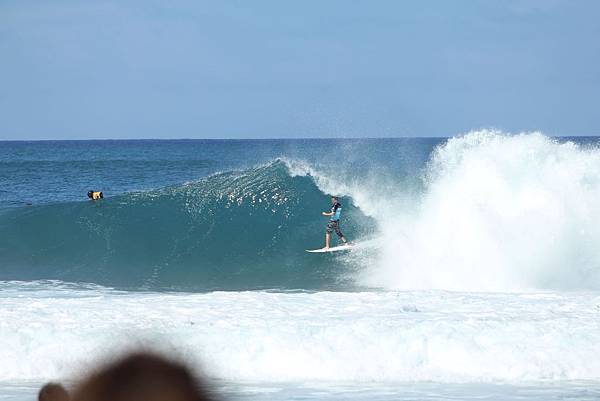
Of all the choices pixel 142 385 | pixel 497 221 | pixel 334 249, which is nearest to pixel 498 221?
pixel 497 221

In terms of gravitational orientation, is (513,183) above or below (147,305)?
above

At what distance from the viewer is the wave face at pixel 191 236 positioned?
15938 millimetres

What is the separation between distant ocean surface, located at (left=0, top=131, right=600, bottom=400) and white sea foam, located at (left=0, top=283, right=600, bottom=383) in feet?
0.08

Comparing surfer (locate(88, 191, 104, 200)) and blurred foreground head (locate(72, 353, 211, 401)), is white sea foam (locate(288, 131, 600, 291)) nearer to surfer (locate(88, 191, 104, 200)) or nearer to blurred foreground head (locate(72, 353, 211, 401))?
surfer (locate(88, 191, 104, 200))

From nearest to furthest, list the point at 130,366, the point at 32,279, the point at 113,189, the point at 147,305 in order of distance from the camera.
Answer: the point at 130,366 → the point at 147,305 → the point at 32,279 → the point at 113,189

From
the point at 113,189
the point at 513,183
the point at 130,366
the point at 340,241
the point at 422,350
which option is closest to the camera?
the point at 130,366

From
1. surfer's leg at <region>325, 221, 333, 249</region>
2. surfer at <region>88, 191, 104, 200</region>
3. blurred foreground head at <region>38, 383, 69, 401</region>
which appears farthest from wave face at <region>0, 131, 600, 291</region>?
blurred foreground head at <region>38, 383, 69, 401</region>

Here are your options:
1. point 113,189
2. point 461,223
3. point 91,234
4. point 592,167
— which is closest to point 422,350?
point 461,223

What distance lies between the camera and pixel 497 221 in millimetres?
16016

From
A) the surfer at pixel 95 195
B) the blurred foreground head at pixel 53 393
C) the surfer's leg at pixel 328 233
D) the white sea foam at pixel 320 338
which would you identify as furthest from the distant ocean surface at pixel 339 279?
the blurred foreground head at pixel 53 393

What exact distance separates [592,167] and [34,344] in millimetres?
12499

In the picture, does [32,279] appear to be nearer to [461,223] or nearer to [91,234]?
[91,234]

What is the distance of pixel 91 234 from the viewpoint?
19344mm

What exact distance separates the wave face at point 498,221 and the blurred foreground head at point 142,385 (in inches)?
428
